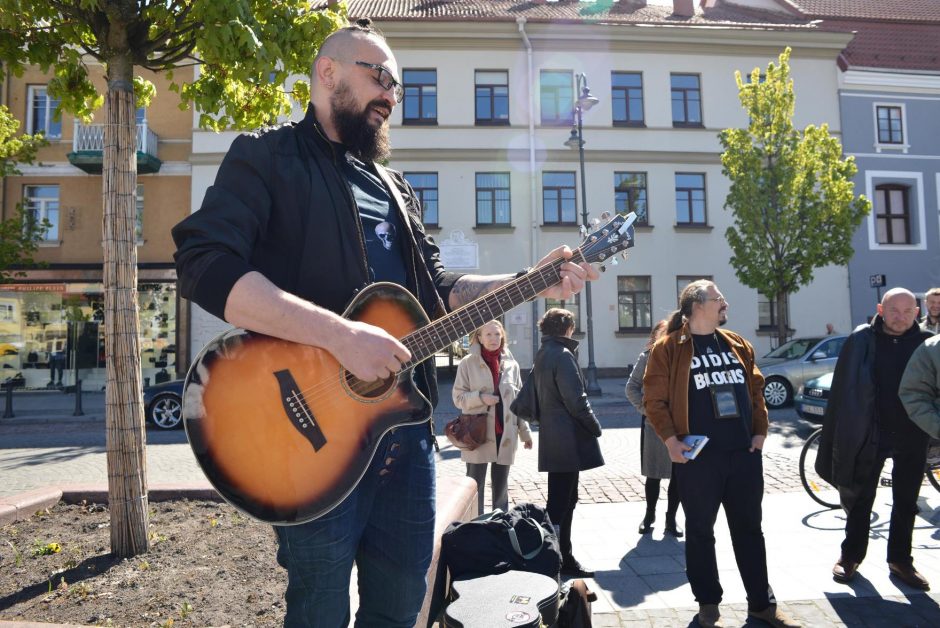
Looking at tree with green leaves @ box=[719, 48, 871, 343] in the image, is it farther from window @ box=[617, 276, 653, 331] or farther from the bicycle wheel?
the bicycle wheel

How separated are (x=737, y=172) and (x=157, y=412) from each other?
16.6 metres

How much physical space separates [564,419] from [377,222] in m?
3.55

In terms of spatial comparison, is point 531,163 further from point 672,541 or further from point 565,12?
point 672,541

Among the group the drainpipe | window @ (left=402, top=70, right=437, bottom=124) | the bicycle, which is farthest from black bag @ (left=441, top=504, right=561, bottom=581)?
window @ (left=402, top=70, right=437, bottom=124)

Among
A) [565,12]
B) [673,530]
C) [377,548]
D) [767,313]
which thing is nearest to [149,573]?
[377,548]

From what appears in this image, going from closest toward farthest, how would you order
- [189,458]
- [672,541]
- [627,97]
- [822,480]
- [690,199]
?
1. [672,541]
2. [822,480]
3. [189,458]
4. [690,199]
5. [627,97]

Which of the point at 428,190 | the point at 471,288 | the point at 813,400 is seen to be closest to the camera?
the point at 471,288

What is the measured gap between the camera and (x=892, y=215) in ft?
77.0

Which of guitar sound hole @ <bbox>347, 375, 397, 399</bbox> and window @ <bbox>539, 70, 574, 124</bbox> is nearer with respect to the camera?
guitar sound hole @ <bbox>347, 375, 397, 399</bbox>

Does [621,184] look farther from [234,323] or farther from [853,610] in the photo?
[234,323]

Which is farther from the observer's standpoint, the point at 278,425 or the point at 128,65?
the point at 128,65

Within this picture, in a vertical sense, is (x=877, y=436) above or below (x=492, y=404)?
below

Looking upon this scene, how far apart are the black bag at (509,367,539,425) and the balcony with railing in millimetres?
18823

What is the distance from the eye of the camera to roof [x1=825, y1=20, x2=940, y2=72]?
23.9m
